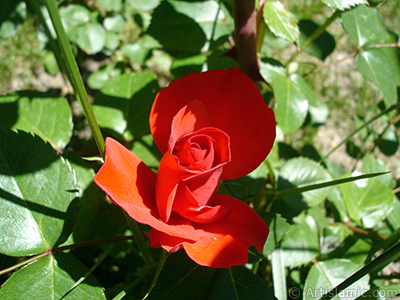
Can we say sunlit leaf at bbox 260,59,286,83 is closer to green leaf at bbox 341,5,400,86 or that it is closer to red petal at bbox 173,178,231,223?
green leaf at bbox 341,5,400,86

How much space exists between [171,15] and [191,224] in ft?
2.09

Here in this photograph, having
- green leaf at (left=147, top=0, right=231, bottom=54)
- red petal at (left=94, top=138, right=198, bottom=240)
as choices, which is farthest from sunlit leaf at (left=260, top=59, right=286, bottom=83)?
red petal at (left=94, top=138, right=198, bottom=240)

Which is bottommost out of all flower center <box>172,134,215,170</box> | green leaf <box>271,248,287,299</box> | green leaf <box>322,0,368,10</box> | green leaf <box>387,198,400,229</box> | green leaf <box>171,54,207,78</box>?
green leaf <box>387,198,400,229</box>

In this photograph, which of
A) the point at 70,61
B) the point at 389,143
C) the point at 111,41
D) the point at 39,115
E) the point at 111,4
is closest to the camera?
the point at 70,61

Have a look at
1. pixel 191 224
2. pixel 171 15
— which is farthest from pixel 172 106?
pixel 171 15

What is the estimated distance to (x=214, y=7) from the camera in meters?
1.08

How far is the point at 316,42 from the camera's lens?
1.10 metres

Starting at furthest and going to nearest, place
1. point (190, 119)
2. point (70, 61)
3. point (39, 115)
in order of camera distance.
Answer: point (39, 115) < point (190, 119) < point (70, 61)

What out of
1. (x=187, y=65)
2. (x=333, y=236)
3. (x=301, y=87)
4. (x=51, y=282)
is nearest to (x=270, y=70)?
(x=301, y=87)

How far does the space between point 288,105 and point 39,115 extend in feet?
2.08

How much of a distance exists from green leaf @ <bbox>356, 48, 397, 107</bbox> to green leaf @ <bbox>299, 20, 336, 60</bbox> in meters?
0.11

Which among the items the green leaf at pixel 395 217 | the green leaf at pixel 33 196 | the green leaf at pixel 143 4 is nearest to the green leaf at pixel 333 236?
the green leaf at pixel 395 217

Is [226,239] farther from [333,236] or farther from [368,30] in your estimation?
[368,30]

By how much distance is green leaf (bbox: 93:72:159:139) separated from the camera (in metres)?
0.98
